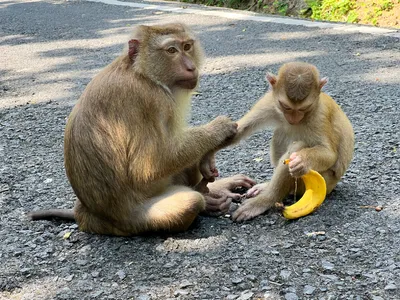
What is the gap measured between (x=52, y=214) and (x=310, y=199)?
198 centimetres

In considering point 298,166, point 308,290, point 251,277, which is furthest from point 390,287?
point 298,166

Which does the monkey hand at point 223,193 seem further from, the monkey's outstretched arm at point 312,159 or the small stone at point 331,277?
the small stone at point 331,277

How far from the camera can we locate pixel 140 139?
162 inches

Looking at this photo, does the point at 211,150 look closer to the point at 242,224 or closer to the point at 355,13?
the point at 242,224

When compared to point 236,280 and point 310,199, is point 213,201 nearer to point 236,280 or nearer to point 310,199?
point 310,199

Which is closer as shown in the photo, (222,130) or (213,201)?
(222,130)

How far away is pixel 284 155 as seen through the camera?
4559mm

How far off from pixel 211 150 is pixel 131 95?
2.52 ft

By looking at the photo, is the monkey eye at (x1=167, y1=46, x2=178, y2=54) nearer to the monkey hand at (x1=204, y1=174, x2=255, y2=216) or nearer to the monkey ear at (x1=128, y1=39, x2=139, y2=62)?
the monkey ear at (x1=128, y1=39, x2=139, y2=62)

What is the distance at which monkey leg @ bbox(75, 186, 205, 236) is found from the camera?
420cm

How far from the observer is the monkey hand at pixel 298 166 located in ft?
13.9

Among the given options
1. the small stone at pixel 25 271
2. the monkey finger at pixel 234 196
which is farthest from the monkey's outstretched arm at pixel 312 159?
the small stone at pixel 25 271

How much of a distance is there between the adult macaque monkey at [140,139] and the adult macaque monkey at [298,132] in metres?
0.58

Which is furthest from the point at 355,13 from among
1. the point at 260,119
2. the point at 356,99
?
the point at 260,119
